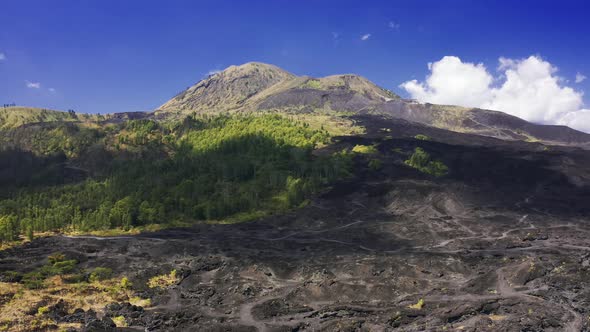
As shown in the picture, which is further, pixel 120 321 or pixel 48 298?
pixel 48 298

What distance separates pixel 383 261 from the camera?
7544 centimetres

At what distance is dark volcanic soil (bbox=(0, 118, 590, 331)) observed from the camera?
178 feet

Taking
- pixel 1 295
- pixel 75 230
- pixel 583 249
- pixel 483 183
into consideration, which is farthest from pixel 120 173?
pixel 583 249

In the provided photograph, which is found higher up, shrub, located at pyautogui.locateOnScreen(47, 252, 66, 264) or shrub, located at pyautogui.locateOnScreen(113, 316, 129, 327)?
shrub, located at pyautogui.locateOnScreen(47, 252, 66, 264)

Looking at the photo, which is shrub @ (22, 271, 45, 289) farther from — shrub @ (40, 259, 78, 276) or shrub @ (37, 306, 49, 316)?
shrub @ (37, 306, 49, 316)

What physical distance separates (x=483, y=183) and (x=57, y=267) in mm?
135970

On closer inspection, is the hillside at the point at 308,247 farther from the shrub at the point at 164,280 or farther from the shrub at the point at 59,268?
the shrub at the point at 164,280

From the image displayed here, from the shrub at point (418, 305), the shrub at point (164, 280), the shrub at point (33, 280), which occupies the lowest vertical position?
the shrub at point (164, 280)

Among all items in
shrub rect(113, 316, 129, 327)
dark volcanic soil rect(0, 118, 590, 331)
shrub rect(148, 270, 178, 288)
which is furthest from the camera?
shrub rect(148, 270, 178, 288)

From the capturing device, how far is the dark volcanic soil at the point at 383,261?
54344mm

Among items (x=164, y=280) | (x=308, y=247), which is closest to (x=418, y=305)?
(x=308, y=247)

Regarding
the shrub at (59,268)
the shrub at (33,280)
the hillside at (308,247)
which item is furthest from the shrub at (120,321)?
the shrub at (59,268)

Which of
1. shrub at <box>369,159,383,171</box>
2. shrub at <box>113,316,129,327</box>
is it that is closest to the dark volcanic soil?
shrub at <box>113,316,129,327</box>

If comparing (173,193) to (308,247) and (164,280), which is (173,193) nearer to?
(308,247)
